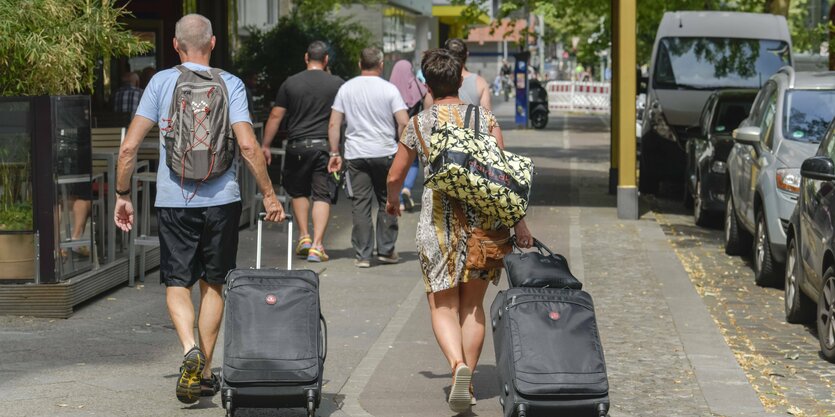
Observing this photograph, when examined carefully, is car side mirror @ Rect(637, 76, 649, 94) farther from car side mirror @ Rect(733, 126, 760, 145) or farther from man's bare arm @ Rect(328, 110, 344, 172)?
man's bare arm @ Rect(328, 110, 344, 172)

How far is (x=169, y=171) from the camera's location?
6.67 m

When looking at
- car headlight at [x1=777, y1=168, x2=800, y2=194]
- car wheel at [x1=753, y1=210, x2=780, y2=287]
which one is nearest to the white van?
car wheel at [x1=753, y1=210, x2=780, y2=287]

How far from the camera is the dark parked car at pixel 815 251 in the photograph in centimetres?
827

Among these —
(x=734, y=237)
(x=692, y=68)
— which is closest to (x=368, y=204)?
(x=734, y=237)

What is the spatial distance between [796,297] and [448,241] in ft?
12.1

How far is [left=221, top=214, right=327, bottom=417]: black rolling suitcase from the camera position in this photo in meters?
6.01

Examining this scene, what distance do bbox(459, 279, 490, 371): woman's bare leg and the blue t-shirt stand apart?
1228 millimetres

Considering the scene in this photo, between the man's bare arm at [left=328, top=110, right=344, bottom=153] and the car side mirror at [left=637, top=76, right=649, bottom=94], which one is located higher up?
the car side mirror at [left=637, top=76, right=649, bottom=94]

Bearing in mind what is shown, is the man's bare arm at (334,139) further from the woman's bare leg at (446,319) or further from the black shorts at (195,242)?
the woman's bare leg at (446,319)

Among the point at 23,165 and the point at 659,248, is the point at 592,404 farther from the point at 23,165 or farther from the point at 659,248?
the point at 659,248

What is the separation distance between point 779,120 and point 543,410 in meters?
6.87

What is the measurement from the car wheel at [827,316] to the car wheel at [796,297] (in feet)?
2.60

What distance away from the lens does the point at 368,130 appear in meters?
11.4

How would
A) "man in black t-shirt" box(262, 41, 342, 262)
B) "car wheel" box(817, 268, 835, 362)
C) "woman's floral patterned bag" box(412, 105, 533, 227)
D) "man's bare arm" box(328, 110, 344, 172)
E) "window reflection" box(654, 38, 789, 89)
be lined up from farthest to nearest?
"window reflection" box(654, 38, 789, 89), "man in black t-shirt" box(262, 41, 342, 262), "man's bare arm" box(328, 110, 344, 172), "car wheel" box(817, 268, 835, 362), "woman's floral patterned bag" box(412, 105, 533, 227)
